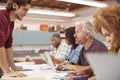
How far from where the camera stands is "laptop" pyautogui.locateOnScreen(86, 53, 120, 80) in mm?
766

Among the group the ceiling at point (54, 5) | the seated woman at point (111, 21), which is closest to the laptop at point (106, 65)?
the seated woman at point (111, 21)

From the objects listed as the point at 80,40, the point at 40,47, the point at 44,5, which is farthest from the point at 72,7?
the point at 80,40

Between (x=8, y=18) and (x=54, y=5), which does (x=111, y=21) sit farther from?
(x=54, y=5)

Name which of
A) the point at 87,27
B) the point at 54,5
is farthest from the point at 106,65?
the point at 54,5

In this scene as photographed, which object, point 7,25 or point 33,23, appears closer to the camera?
point 7,25

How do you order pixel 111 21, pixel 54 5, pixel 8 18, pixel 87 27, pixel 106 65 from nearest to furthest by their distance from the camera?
1. pixel 106 65
2. pixel 111 21
3. pixel 8 18
4. pixel 87 27
5. pixel 54 5

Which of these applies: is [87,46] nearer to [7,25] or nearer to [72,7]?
[7,25]

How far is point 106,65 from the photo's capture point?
0.78 m

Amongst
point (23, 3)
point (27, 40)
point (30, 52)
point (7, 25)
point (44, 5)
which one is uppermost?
point (23, 3)

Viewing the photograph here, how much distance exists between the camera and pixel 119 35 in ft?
3.91

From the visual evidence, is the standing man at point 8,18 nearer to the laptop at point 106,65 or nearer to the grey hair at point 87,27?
the grey hair at point 87,27

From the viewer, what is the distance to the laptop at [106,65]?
766 mm

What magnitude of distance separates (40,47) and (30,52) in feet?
1.06

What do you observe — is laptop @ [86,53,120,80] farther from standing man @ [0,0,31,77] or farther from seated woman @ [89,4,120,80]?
standing man @ [0,0,31,77]
